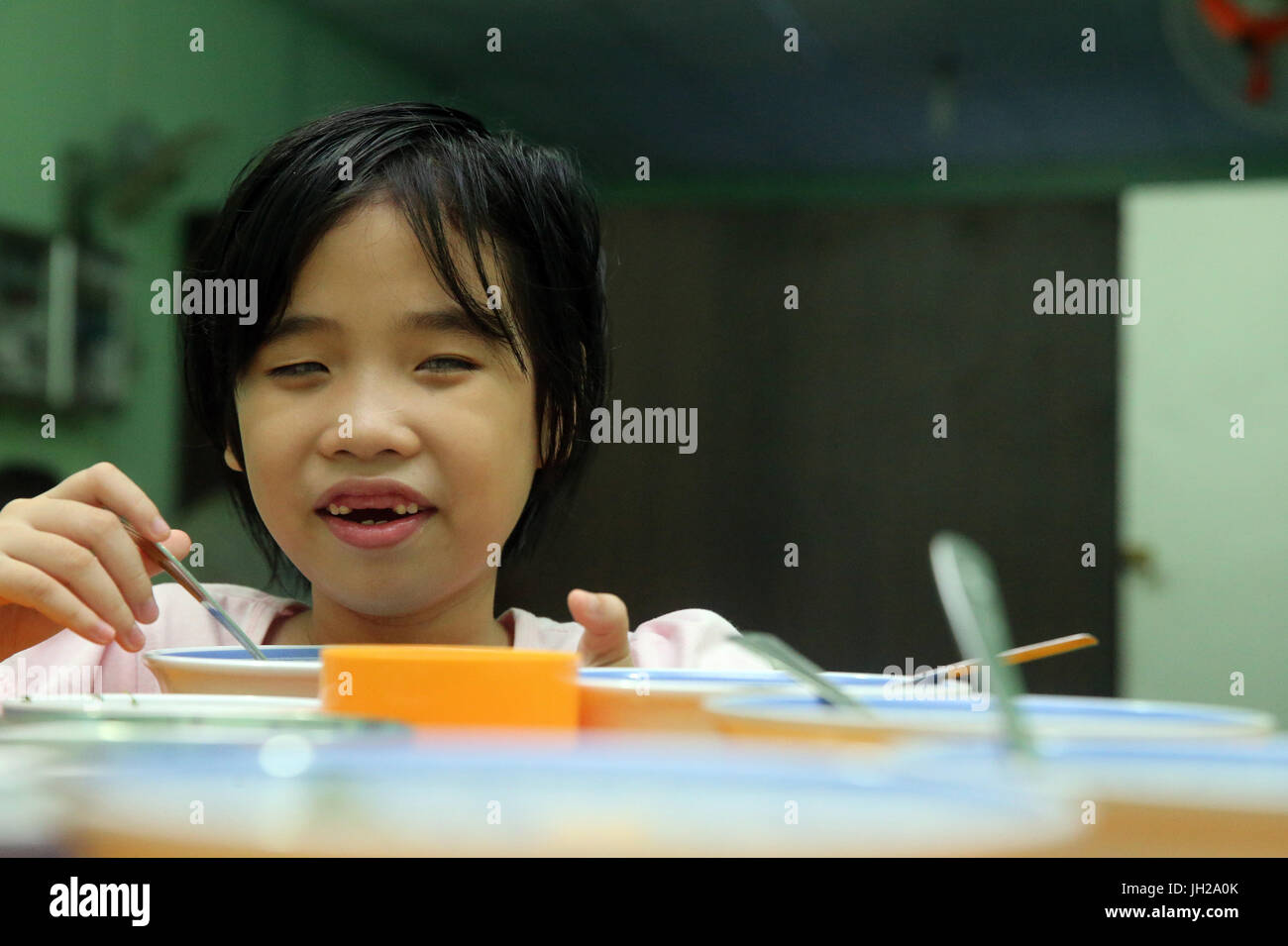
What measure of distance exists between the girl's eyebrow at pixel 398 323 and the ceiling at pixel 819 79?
229 cm

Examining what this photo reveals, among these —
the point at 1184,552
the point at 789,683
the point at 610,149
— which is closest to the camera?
the point at 789,683

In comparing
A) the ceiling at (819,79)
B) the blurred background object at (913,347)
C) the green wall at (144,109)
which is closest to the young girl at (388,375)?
the green wall at (144,109)

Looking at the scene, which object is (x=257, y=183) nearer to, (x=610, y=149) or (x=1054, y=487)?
(x=1054, y=487)

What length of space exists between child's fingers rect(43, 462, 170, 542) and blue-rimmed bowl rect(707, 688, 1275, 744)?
34 cm

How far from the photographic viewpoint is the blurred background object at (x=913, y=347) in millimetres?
2984

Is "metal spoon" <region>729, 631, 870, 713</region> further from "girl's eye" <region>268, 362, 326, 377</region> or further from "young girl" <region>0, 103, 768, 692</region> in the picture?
"girl's eye" <region>268, 362, 326, 377</region>

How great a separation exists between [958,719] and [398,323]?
21.5 inches

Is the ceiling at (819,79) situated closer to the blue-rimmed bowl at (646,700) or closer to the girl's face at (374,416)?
the girl's face at (374,416)

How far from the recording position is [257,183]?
0.85m

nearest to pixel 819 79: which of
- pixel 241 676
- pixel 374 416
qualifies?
pixel 374 416

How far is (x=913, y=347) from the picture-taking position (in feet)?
10.5
